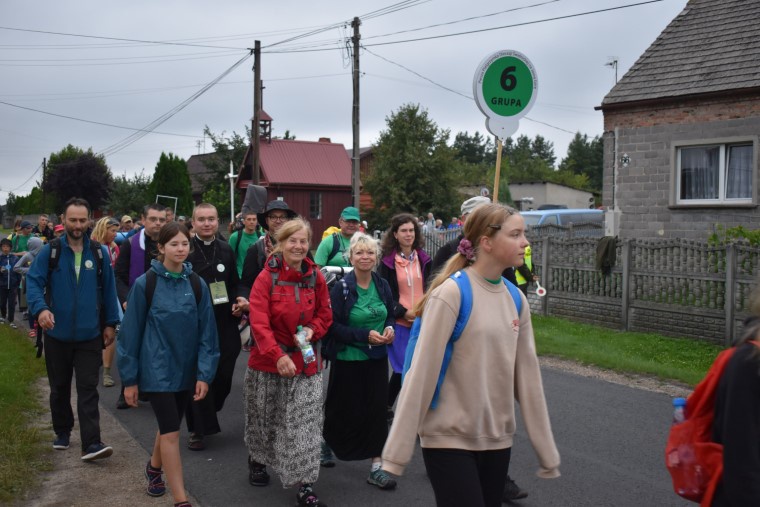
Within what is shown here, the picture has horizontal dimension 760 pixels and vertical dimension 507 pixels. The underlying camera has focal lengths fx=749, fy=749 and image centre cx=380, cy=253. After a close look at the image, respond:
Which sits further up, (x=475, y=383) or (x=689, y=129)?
(x=689, y=129)

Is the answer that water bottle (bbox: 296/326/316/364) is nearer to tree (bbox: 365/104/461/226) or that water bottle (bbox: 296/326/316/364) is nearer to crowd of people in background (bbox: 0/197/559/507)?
crowd of people in background (bbox: 0/197/559/507)

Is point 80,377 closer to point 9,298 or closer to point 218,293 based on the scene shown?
point 218,293

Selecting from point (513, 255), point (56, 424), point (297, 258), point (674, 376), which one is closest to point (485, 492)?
point (513, 255)

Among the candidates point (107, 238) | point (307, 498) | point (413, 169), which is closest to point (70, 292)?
point (307, 498)

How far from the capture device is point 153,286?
5129mm

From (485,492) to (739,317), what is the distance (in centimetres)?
863

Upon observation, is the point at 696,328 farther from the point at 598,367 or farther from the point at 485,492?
the point at 485,492

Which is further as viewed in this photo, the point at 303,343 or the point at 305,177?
the point at 305,177

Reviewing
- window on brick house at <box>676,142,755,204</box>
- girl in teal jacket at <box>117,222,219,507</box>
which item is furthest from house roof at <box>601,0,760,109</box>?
girl in teal jacket at <box>117,222,219,507</box>

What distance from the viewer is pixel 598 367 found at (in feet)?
32.2

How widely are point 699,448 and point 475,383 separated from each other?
967 millimetres

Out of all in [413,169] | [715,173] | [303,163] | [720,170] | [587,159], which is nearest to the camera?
[720,170]

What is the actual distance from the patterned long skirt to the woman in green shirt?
0.43 metres

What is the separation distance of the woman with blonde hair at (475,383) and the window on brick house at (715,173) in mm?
12727
